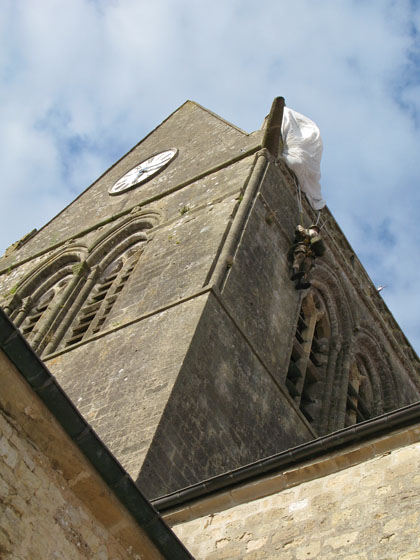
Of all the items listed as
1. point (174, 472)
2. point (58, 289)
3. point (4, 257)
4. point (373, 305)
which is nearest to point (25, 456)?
point (174, 472)

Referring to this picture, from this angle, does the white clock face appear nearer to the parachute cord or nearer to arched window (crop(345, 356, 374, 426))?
the parachute cord

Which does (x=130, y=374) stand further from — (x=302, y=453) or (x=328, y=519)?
(x=328, y=519)

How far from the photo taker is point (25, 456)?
4.58 m

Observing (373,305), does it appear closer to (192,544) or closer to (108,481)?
(192,544)

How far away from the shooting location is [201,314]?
9539 millimetres

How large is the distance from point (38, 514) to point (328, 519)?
1877 mm

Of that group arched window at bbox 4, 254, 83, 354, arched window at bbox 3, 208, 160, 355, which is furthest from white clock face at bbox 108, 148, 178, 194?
arched window at bbox 4, 254, 83, 354

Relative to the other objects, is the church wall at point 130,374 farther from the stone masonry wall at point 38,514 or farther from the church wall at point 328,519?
the stone masonry wall at point 38,514

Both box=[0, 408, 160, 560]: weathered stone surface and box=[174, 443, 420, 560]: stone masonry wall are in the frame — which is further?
box=[174, 443, 420, 560]: stone masonry wall

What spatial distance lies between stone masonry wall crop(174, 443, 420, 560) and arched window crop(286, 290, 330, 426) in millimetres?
5099

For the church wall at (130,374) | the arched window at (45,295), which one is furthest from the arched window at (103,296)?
the church wall at (130,374)

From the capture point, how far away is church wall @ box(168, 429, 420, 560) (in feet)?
17.2

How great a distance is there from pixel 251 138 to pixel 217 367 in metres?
5.84

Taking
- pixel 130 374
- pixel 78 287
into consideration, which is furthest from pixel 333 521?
pixel 78 287
